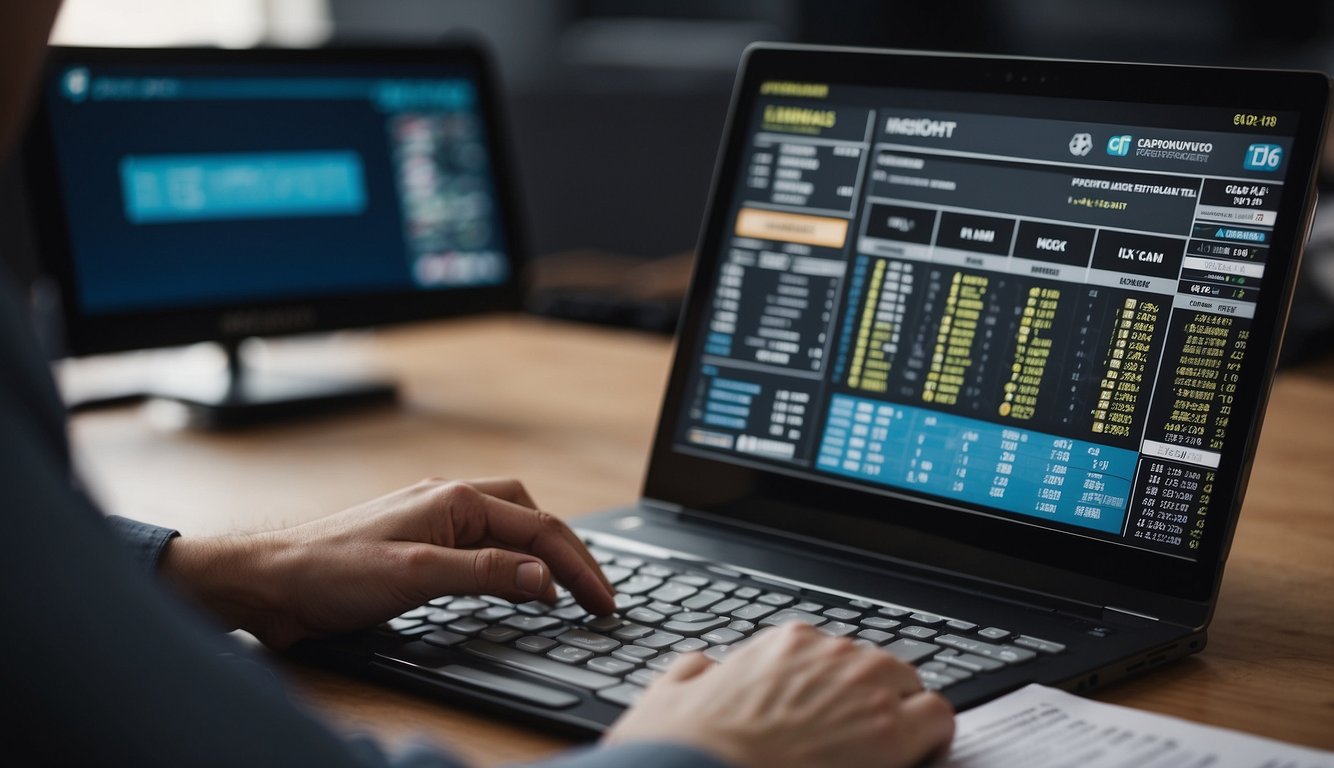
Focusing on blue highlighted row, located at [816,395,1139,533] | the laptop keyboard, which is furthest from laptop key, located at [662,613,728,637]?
blue highlighted row, located at [816,395,1139,533]

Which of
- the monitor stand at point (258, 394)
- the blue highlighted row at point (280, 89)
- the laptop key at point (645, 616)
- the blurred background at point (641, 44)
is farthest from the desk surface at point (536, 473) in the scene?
the blurred background at point (641, 44)

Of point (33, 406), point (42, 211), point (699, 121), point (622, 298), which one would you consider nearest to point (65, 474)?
point (33, 406)

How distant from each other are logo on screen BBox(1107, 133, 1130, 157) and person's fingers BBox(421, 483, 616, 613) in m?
0.45

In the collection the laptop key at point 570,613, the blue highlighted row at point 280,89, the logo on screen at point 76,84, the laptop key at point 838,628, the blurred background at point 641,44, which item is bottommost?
the laptop key at point 570,613

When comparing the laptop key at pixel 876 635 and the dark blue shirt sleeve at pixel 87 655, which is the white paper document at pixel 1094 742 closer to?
the laptop key at pixel 876 635

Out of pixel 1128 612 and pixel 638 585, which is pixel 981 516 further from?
pixel 638 585

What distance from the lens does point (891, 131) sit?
1.10 meters

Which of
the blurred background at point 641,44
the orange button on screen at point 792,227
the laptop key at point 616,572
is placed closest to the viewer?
the laptop key at point 616,572

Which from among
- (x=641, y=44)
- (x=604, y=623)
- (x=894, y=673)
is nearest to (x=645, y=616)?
(x=604, y=623)

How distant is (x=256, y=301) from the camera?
5.58 feet

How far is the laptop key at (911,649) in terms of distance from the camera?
0.85 metres

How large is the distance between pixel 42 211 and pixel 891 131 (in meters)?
0.96

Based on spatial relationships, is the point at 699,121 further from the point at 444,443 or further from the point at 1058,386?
the point at 1058,386

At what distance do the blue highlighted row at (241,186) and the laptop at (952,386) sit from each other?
28.7 inches
